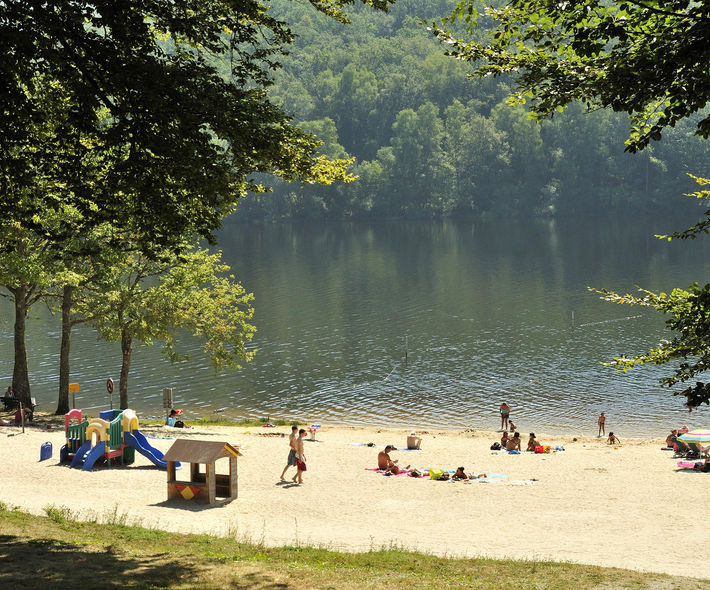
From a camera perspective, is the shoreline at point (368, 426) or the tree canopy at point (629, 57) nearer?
the tree canopy at point (629, 57)

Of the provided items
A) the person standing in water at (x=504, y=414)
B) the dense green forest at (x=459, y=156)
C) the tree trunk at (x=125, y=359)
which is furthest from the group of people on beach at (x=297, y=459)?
the dense green forest at (x=459, y=156)

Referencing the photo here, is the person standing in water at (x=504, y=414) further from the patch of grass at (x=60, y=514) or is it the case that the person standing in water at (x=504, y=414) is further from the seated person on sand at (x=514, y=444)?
the patch of grass at (x=60, y=514)

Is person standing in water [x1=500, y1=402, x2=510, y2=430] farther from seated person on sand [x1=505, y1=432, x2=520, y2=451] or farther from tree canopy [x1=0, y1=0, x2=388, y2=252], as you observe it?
tree canopy [x1=0, y1=0, x2=388, y2=252]

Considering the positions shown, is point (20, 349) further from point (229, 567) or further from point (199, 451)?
point (229, 567)

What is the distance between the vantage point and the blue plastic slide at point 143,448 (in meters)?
26.7

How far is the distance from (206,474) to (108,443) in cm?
487

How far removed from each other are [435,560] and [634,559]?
4.94 m

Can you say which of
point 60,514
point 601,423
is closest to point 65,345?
point 60,514

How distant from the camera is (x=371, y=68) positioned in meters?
195

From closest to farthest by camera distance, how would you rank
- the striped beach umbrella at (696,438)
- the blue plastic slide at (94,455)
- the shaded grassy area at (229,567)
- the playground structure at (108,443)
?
the shaded grassy area at (229,567) < the blue plastic slide at (94,455) < the playground structure at (108,443) < the striped beach umbrella at (696,438)

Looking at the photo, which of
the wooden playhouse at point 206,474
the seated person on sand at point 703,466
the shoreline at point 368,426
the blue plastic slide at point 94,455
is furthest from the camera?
the shoreline at point 368,426

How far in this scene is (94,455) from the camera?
26.2 meters

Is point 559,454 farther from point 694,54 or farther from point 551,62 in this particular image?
point 694,54

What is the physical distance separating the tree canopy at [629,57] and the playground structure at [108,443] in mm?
16941
